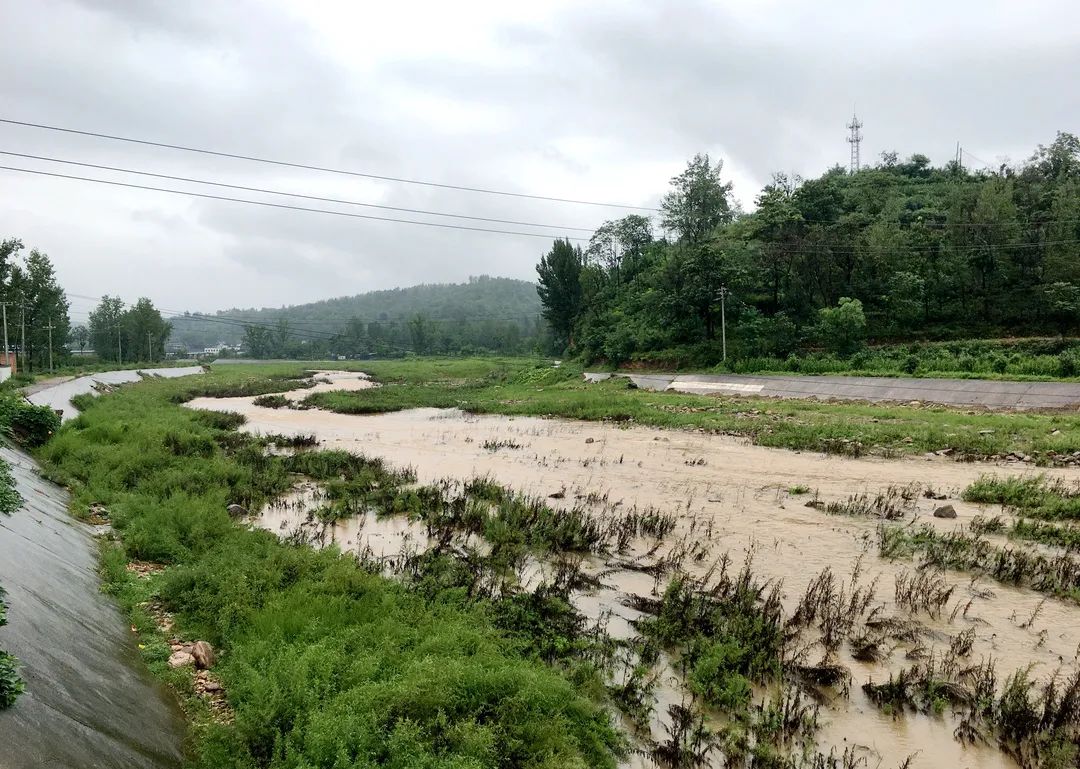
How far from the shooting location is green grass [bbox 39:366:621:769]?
4.59m

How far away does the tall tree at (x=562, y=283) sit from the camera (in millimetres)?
61406

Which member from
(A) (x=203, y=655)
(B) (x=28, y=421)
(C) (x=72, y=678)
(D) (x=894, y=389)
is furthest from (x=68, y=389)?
(D) (x=894, y=389)

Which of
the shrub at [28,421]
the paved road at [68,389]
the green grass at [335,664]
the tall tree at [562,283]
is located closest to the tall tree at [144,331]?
the paved road at [68,389]

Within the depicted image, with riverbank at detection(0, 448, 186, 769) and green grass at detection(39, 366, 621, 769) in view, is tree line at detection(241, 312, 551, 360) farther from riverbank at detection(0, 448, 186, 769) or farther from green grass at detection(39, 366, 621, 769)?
riverbank at detection(0, 448, 186, 769)

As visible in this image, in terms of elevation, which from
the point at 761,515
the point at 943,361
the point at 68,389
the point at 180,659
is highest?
the point at 943,361

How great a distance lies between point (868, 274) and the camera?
40.0 m

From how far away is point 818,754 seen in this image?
4.84 m

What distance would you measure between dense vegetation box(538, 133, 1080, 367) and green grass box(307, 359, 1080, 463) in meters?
9.10

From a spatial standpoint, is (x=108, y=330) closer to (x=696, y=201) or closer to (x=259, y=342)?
(x=259, y=342)

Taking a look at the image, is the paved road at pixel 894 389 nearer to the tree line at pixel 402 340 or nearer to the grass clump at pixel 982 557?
the grass clump at pixel 982 557

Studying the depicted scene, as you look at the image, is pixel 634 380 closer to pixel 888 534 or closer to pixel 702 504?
pixel 702 504

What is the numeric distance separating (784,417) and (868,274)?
2345 cm

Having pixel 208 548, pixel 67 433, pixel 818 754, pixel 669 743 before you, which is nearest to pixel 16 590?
pixel 208 548

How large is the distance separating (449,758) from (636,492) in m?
10.00
